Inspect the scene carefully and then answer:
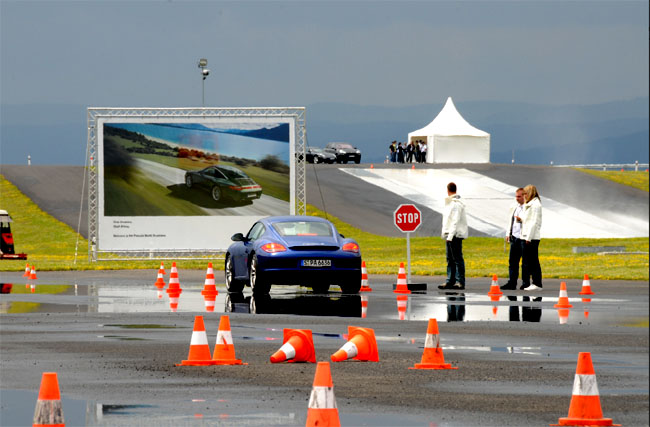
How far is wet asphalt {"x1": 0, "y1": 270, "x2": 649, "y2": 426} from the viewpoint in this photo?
911 centimetres

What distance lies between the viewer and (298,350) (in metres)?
12.1

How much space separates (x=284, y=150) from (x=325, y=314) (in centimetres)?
2282

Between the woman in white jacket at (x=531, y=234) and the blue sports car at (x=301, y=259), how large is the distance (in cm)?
322

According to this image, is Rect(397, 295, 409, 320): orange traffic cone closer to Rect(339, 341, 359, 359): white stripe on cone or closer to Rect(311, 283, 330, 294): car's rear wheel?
Rect(311, 283, 330, 294): car's rear wheel

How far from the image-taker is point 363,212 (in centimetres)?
5925

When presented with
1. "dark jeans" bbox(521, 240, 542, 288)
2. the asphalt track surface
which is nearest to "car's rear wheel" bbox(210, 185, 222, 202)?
"dark jeans" bbox(521, 240, 542, 288)

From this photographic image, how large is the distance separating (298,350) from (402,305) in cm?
818

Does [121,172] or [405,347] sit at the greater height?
Answer: [121,172]

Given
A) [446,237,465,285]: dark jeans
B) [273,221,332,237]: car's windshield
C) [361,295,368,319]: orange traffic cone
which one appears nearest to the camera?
[361,295,368,319]: orange traffic cone

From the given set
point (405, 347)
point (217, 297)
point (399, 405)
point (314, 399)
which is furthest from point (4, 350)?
point (217, 297)

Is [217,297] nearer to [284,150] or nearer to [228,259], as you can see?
[228,259]

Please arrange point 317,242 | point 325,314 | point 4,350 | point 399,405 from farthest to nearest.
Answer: point 317,242 → point 325,314 → point 4,350 → point 399,405

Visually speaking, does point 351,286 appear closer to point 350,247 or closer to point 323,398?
point 350,247

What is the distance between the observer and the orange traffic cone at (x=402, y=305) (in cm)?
1813
